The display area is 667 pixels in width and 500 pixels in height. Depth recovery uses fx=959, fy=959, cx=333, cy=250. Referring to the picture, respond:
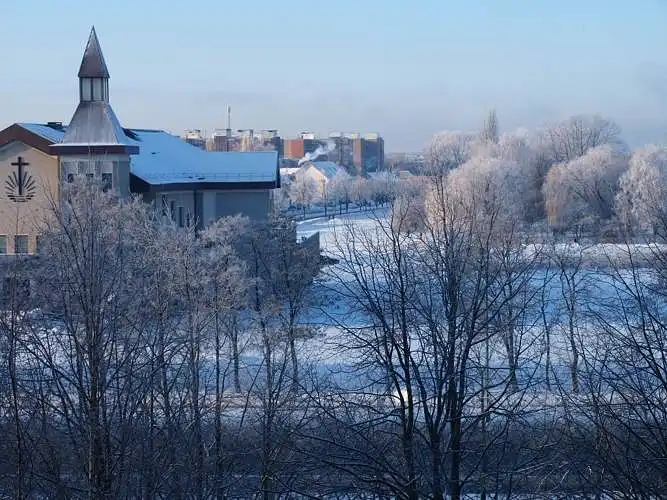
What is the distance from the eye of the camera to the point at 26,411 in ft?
26.8

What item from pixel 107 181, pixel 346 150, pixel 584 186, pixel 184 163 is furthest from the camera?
pixel 346 150

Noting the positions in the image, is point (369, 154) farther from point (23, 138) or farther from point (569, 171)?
point (23, 138)

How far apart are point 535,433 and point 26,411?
14.4 feet

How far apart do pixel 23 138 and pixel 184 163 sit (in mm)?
6209

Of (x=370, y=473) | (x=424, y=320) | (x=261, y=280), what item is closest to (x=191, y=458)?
(x=370, y=473)

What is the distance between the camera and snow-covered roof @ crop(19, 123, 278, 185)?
28625 millimetres

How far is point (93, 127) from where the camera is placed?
26672 mm

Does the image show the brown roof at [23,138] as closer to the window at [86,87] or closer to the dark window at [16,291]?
the window at [86,87]

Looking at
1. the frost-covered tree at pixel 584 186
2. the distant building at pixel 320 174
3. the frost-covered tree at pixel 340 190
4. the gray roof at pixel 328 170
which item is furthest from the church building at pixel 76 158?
the gray roof at pixel 328 170

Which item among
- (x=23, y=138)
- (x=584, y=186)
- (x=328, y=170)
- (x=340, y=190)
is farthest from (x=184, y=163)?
(x=328, y=170)

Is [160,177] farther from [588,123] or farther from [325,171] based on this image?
[325,171]

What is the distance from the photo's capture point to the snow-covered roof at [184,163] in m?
28.6

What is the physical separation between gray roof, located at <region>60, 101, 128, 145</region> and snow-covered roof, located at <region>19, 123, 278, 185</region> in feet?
3.16

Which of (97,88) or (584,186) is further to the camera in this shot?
(584,186)
